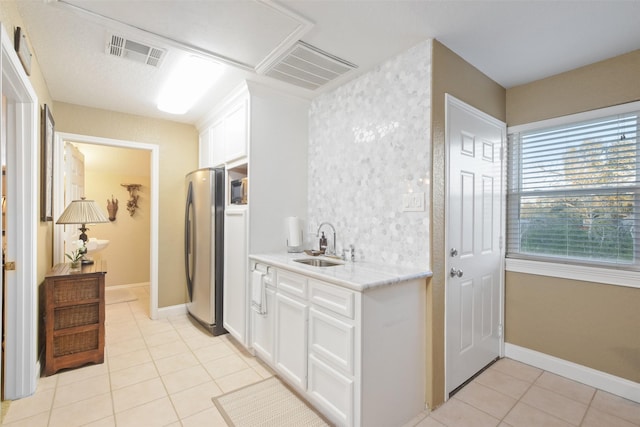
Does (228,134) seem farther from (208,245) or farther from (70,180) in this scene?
(70,180)

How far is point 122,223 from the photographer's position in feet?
17.5

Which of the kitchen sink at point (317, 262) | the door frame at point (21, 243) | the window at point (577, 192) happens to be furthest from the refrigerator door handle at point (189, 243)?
the window at point (577, 192)

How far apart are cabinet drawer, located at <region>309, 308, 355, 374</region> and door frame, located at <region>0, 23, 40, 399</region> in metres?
1.99

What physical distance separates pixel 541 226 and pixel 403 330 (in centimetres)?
167

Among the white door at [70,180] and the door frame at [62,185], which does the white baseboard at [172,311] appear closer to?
the door frame at [62,185]

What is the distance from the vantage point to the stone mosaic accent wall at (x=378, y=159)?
2143mm

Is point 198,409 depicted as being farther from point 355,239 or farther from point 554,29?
point 554,29

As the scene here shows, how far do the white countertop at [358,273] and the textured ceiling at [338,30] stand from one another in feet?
5.07

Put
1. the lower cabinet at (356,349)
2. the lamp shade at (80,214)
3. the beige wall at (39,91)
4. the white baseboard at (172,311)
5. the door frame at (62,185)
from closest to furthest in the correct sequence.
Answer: the beige wall at (39,91)
the lower cabinet at (356,349)
the lamp shade at (80,214)
the door frame at (62,185)
the white baseboard at (172,311)

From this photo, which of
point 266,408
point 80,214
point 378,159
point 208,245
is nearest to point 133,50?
point 80,214

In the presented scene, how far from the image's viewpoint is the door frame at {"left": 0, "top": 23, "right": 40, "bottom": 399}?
2.09m

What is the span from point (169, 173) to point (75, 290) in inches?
69.1

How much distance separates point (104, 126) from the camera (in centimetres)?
351

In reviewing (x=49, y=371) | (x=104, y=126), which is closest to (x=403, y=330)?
(x=49, y=371)
